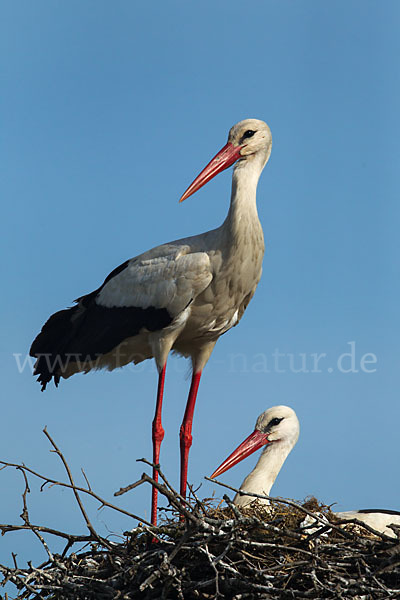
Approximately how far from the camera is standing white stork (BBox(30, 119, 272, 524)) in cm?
570

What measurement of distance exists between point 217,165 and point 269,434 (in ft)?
6.01

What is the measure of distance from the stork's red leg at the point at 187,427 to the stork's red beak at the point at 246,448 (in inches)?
9.6

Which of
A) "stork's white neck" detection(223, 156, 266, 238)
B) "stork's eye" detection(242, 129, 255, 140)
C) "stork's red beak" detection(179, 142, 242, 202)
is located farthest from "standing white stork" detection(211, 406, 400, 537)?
"stork's eye" detection(242, 129, 255, 140)

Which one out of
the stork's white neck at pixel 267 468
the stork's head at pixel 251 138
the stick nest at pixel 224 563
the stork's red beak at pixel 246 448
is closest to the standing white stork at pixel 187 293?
the stork's head at pixel 251 138

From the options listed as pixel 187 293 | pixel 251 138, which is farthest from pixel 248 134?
pixel 187 293

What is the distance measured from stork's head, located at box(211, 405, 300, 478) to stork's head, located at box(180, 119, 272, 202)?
5.20ft

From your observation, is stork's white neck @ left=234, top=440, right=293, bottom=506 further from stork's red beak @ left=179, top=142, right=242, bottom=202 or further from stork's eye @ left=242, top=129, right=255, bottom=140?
stork's eye @ left=242, top=129, right=255, bottom=140

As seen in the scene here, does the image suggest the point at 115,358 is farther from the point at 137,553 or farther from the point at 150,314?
the point at 137,553

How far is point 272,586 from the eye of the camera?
396cm

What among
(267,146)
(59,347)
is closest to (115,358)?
(59,347)

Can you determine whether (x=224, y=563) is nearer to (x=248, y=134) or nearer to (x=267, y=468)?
(x=267, y=468)

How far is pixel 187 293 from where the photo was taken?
567cm

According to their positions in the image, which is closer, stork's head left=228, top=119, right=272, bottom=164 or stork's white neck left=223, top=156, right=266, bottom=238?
stork's white neck left=223, top=156, right=266, bottom=238

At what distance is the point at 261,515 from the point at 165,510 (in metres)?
0.51
